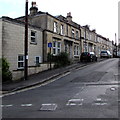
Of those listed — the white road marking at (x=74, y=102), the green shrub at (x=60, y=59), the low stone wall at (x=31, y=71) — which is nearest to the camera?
the white road marking at (x=74, y=102)

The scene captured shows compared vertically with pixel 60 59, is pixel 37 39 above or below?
above

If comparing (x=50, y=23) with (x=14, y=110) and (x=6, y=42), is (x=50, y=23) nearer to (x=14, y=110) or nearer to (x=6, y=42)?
(x=6, y=42)

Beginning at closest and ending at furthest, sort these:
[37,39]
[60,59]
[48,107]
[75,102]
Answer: [48,107] < [75,102] < [37,39] < [60,59]

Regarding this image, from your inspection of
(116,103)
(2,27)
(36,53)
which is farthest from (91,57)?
(116,103)

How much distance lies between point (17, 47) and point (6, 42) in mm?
1602

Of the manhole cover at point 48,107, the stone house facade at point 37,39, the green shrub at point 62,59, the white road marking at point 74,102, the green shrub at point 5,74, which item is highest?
the stone house facade at point 37,39

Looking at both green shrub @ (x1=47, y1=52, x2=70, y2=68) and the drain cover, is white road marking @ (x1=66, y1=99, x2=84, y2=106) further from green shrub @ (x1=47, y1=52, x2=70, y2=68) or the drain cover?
green shrub @ (x1=47, y1=52, x2=70, y2=68)

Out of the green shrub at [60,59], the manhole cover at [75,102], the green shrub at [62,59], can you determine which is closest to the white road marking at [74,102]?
the manhole cover at [75,102]

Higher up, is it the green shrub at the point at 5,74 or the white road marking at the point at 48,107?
the green shrub at the point at 5,74

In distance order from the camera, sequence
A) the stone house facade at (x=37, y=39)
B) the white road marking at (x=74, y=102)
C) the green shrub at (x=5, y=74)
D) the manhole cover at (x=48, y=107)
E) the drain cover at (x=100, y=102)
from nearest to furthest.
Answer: the manhole cover at (x=48, y=107) < the drain cover at (x=100, y=102) < the white road marking at (x=74, y=102) < the green shrub at (x=5, y=74) < the stone house facade at (x=37, y=39)

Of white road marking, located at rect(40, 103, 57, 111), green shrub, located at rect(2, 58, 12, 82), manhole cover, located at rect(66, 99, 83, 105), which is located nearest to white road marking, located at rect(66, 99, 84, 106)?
manhole cover, located at rect(66, 99, 83, 105)

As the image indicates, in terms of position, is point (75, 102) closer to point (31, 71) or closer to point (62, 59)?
point (31, 71)

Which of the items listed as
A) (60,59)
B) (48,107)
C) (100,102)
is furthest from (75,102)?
(60,59)

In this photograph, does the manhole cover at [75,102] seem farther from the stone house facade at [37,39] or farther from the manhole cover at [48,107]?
the stone house facade at [37,39]
